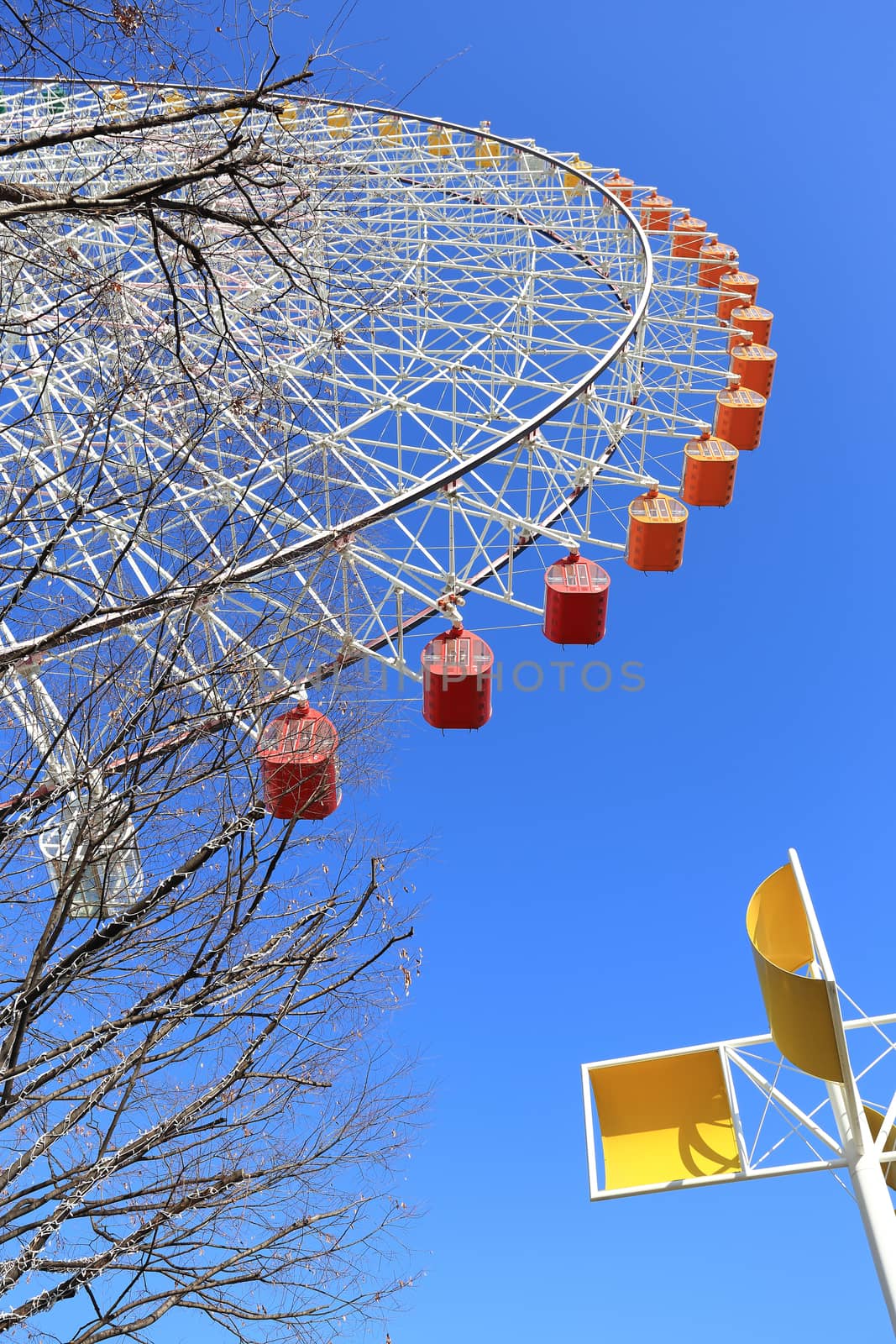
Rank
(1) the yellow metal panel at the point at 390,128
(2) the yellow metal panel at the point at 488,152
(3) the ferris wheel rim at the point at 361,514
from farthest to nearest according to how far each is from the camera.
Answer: (1) the yellow metal panel at the point at 390,128, (2) the yellow metal panel at the point at 488,152, (3) the ferris wheel rim at the point at 361,514

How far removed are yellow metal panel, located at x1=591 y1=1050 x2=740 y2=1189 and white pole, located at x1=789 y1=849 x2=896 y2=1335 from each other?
77cm

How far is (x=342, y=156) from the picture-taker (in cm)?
1848

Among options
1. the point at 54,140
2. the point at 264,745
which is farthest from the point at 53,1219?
the point at 54,140

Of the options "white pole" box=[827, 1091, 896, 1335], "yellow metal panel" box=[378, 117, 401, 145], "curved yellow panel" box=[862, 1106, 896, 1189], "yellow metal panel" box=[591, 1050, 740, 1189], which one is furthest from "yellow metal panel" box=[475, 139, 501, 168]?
"white pole" box=[827, 1091, 896, 1335]

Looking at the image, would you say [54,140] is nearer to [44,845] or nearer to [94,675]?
[94,675]

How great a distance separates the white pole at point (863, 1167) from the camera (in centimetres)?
664

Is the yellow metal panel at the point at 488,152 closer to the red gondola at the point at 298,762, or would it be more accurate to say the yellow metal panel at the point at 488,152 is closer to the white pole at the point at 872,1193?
the red gondola at the point at 298,762

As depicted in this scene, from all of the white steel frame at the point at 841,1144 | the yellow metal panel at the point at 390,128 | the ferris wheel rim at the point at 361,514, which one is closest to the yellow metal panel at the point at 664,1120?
the white steel frame at the point at 841,1144

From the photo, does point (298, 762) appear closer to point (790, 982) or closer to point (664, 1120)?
point (790, 982)

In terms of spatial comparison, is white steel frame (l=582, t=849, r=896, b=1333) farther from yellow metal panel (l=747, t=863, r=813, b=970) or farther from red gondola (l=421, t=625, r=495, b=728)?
red gondola (l=421, t=625, r=495, b=728)

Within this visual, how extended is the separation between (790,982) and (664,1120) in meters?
1.65

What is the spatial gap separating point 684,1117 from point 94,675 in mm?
5023

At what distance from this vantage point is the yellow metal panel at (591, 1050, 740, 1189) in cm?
775

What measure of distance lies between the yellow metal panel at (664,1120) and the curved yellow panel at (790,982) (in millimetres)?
870
